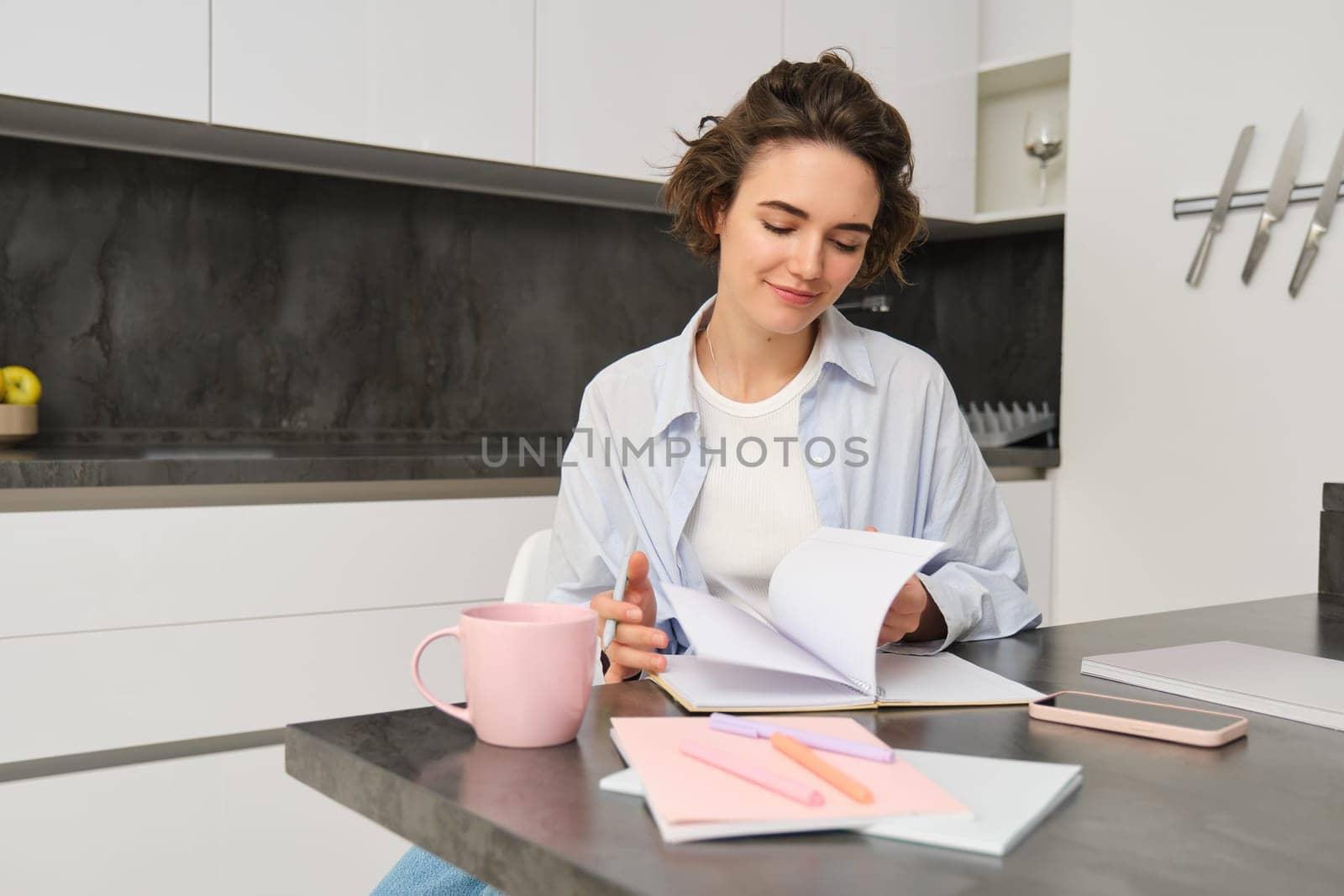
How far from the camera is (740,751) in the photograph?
2.12 ft

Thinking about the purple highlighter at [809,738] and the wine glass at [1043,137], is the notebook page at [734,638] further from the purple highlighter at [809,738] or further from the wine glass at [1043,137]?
the wine glass at [1043,137]

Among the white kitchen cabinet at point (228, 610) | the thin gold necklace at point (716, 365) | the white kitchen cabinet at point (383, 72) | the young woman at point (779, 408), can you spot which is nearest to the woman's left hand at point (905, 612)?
the young woman at point (779, 408)

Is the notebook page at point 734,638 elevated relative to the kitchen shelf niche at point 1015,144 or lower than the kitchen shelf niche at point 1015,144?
lower

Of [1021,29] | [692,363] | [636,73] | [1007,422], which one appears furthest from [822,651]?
[1021,29]

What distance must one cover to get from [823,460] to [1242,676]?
1.98ft

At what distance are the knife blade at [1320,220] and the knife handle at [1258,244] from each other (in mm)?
69

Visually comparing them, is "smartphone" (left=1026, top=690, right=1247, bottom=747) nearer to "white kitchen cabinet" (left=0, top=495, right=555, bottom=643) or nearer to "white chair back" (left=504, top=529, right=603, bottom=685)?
"white chair back" (left=504, top=529, right=603, bottom=685)

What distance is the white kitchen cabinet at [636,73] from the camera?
2.32 metres

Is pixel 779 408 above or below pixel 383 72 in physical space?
below

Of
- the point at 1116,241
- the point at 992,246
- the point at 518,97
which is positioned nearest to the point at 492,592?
the point at 518,97

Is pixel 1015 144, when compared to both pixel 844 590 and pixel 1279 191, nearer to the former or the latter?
pixel 1279 191

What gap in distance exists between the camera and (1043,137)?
9.41ft

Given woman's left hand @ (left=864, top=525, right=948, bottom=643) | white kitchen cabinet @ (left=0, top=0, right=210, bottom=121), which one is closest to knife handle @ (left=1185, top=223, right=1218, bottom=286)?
woman's left hand @ (left=864, top=525, right=948, bottom=643)

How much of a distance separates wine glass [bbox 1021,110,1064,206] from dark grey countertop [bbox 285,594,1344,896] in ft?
7.46
